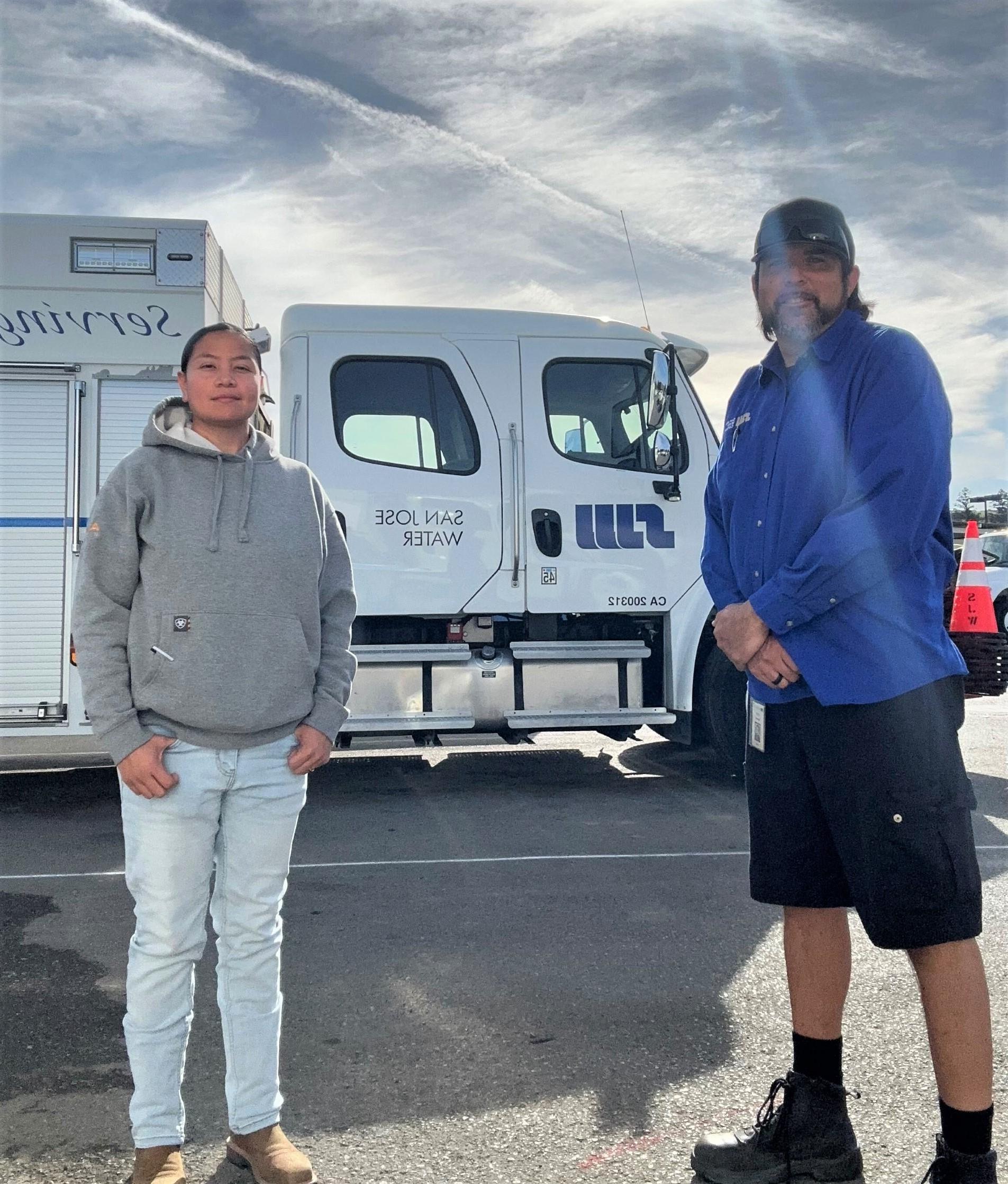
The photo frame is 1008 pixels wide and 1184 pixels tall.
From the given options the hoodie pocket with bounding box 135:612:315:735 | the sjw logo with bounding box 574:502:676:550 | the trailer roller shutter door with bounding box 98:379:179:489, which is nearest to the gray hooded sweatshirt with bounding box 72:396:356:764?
the hoodie pocket with bounding box 135:612:315:735

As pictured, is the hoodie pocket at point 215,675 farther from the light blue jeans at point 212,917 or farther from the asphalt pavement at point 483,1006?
the asphalt pavement at point 483,1006

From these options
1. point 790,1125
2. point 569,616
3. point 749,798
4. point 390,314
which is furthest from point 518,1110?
point 390,314

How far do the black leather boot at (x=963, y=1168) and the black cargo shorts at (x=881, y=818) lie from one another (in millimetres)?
390

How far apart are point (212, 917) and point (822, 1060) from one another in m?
1.33

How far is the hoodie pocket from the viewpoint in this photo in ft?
7.61

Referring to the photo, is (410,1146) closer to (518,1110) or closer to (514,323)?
(518,1110)

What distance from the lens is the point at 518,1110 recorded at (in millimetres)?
2740

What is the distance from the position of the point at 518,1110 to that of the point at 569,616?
4482mm

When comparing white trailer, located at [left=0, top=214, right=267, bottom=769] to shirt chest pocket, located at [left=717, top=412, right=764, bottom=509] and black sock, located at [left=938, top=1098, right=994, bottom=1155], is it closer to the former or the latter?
shirt chest pocket, located at [left=717, top=412, right=764, bottom=509]

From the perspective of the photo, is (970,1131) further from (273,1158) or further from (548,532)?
(548,532)

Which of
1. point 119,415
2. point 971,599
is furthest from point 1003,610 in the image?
point 119,415

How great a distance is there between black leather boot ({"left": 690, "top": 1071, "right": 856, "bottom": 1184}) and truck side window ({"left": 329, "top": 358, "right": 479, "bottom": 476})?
468 centimetres

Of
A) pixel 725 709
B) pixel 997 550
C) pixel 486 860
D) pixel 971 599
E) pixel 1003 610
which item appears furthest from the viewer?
pixel 997 550

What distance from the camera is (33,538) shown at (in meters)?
6.22
